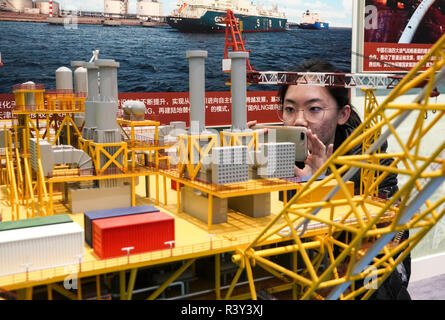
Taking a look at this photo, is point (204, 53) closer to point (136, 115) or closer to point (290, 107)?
point (136, 115)

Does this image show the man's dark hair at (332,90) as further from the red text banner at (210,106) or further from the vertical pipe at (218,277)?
the vertical pipe at (218,277)

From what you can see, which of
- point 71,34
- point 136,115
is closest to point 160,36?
point 71,34

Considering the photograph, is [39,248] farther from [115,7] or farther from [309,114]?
[309,114]

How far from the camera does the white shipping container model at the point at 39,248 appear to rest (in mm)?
21406

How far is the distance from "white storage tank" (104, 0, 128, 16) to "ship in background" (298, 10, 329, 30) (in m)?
16.4

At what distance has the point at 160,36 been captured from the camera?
41.3 m

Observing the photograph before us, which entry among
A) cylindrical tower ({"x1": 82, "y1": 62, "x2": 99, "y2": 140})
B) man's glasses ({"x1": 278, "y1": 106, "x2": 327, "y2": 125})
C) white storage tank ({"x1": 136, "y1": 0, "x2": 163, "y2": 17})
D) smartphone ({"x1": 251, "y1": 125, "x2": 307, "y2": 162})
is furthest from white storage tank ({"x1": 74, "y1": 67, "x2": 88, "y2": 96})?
man's glasses ({"x1": 278, "y1": 106, "x2": 327, "y2": 125})

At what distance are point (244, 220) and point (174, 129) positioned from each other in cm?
1064

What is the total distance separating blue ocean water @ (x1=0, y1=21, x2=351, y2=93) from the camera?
3631 centimetres

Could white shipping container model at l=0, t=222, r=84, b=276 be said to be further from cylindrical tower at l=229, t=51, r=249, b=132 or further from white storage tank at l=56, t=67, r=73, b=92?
white storage tank at l=56, t=67, r=73, b=92

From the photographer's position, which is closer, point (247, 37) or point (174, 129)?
point (174, 129)

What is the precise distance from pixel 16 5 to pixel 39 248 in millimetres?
22324

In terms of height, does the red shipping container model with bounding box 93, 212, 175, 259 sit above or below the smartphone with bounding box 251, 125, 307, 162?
below

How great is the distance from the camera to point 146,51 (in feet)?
134
